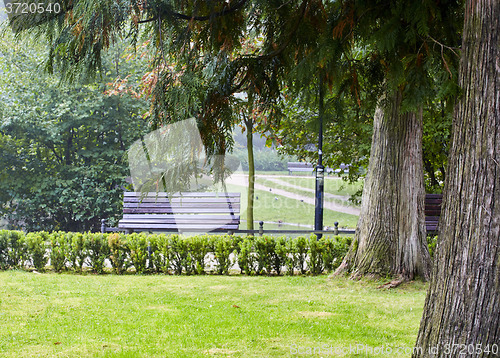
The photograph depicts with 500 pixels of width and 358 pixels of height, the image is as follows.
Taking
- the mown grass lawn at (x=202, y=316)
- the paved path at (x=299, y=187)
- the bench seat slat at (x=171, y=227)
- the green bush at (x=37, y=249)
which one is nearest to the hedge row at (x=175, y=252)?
the green bush at (x=37, y=249)

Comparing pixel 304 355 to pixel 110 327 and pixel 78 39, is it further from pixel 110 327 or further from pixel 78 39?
pixel 78 39

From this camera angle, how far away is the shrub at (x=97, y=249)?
761 centimetres

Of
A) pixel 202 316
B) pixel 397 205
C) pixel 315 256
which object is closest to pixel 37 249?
pixel 202 316

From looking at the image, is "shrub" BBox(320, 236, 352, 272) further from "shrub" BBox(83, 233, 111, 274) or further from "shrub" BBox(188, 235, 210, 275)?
"shrub" BBox(83, 233, 111, 274)

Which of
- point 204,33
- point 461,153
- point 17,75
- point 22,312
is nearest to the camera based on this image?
point 461,153

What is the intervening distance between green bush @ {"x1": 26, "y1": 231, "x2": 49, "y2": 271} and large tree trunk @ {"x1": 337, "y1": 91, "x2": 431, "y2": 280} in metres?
5.14

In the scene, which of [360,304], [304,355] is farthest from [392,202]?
[304,355]

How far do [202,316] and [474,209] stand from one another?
309 cm

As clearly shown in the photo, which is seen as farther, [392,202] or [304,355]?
[392,202]

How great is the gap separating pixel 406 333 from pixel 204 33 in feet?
11.0

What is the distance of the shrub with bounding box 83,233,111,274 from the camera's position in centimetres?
761

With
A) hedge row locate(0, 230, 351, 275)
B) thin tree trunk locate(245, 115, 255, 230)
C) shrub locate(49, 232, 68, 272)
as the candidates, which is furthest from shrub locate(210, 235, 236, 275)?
thin tree trunk locate(245, 115, 255, 230)

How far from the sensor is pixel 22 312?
204 inches

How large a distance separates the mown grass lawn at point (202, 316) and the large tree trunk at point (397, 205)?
0.32m
